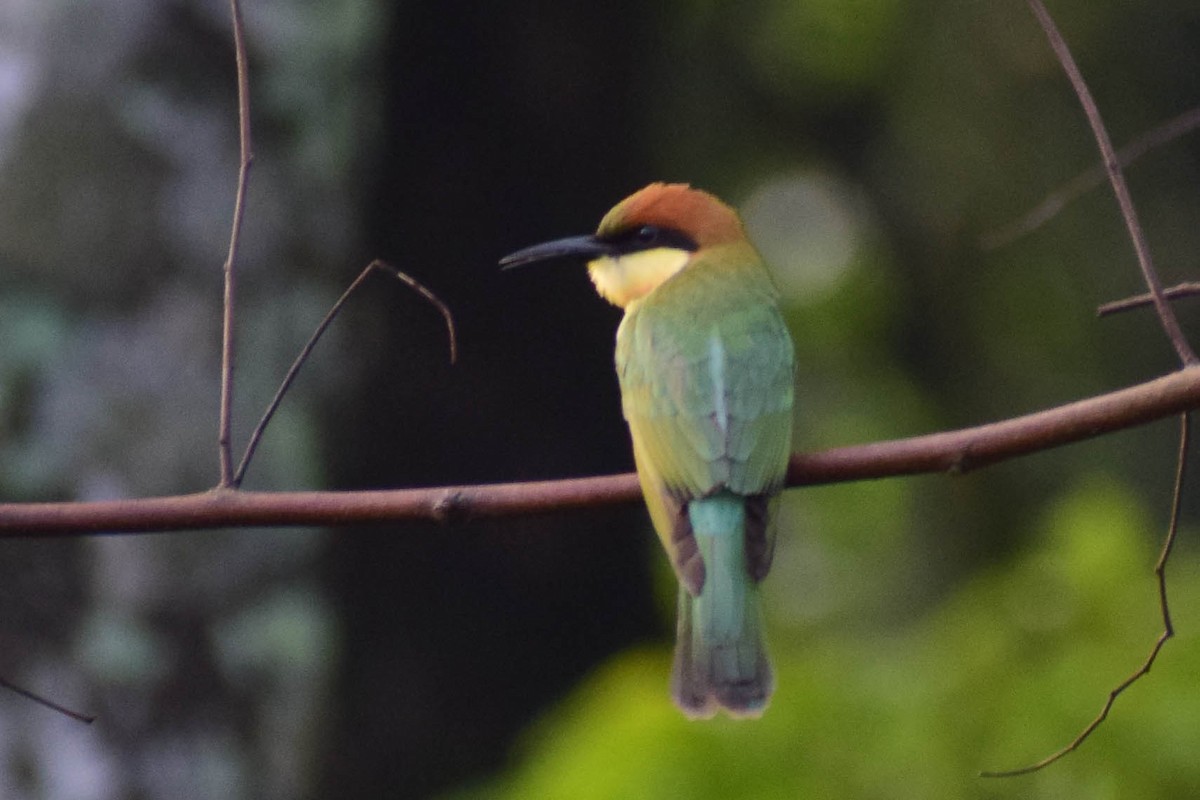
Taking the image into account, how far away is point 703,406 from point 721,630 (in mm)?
440

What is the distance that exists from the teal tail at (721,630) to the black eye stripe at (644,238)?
805 mm

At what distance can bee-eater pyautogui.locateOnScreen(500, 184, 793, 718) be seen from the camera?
2.71m

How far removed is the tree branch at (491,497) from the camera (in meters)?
2.08

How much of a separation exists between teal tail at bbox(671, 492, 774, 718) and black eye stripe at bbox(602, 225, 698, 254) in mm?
805

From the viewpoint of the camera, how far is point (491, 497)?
2.19 meters

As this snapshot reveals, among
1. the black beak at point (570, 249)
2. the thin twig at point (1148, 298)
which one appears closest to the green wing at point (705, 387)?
the black beak at point (570, 249)

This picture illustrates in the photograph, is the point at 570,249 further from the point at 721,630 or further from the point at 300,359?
the point at 300,359

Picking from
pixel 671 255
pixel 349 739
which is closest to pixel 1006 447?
pixel 671 255

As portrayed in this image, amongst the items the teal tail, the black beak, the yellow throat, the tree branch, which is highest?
the black beak

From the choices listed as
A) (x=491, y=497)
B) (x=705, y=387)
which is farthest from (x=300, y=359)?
(x=705, y=387)

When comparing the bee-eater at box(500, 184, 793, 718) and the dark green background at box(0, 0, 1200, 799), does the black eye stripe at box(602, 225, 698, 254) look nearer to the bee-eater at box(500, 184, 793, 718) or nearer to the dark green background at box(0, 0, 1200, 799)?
the bee-eater at box(500, 184, 793, 718)

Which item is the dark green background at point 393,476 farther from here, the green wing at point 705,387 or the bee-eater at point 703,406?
the green wing at point 705,387

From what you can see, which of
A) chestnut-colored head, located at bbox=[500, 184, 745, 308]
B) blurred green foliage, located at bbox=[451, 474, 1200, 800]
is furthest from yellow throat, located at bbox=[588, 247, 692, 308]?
blurred green foliage, located at bbox=[451, 474, 1200, 800]

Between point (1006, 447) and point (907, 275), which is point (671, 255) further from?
point (907, 275)
